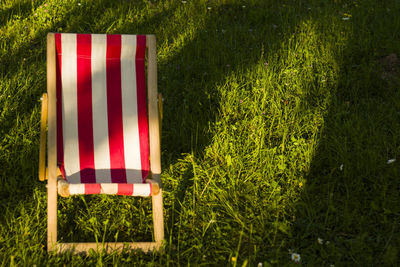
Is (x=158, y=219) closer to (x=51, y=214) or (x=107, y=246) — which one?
(x=107, y=246)

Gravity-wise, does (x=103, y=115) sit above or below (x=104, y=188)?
above

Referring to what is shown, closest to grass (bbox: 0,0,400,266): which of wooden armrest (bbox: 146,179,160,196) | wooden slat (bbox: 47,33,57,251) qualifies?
wooden slat (bbox: 47,33,57,251)

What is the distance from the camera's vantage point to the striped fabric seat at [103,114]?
8.48ft

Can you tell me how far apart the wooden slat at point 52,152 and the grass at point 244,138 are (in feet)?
0.39

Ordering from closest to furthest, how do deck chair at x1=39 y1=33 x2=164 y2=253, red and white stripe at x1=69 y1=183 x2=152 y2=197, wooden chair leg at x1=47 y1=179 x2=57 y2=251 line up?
red and white stripe at x1=69 y1=183 x2=152 y2=197, wooden chair leg at x1=47 y1=179 x2=57 y2=251, deck chair at x1=39 y1=33 x2=164 y2=253

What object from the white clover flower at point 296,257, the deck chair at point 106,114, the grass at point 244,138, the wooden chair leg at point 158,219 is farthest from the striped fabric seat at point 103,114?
the white clover flower at point 296,257

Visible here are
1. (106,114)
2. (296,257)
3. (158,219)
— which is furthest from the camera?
(106,114)

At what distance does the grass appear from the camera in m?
2.56

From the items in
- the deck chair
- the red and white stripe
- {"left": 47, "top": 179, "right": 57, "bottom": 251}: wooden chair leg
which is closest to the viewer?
the red and white stripe

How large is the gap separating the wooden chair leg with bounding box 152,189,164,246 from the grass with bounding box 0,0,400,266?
0.10 meters

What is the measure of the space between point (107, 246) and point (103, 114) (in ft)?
2.47

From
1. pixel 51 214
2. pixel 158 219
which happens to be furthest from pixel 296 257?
pixel 51 214

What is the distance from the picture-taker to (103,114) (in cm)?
265

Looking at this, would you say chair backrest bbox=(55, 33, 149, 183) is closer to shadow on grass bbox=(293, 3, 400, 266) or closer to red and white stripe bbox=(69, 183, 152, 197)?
red and white stripe bbox=(69, 183, 152, 197)
